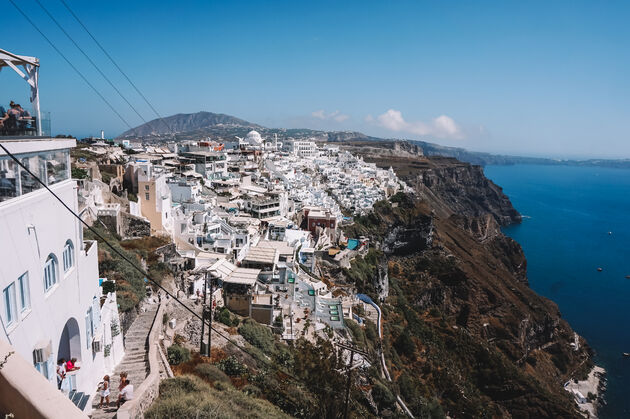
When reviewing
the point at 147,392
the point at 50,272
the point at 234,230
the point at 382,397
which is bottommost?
the point at 382,397

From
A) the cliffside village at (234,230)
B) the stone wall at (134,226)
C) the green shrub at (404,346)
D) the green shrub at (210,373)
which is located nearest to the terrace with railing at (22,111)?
the green shrub at (210,373)

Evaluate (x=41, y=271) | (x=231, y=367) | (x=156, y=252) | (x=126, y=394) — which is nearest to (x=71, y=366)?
(x=126, y=394)

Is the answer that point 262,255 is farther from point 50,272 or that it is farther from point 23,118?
point 23,118

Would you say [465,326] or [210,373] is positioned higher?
[210,373]

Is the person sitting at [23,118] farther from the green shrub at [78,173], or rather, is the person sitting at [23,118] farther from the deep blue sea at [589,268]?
the deep blue sea at [589,268]

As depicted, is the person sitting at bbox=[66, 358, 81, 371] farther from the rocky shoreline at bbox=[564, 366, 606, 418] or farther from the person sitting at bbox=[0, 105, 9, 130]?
the rocky shoreline at bbox=[564, 366, 606, 418]

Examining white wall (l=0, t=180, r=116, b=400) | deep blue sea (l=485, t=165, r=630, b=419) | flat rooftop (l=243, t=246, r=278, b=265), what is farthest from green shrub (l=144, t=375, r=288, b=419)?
deep blue sea (l=485, t=165, r=630, b=419)
